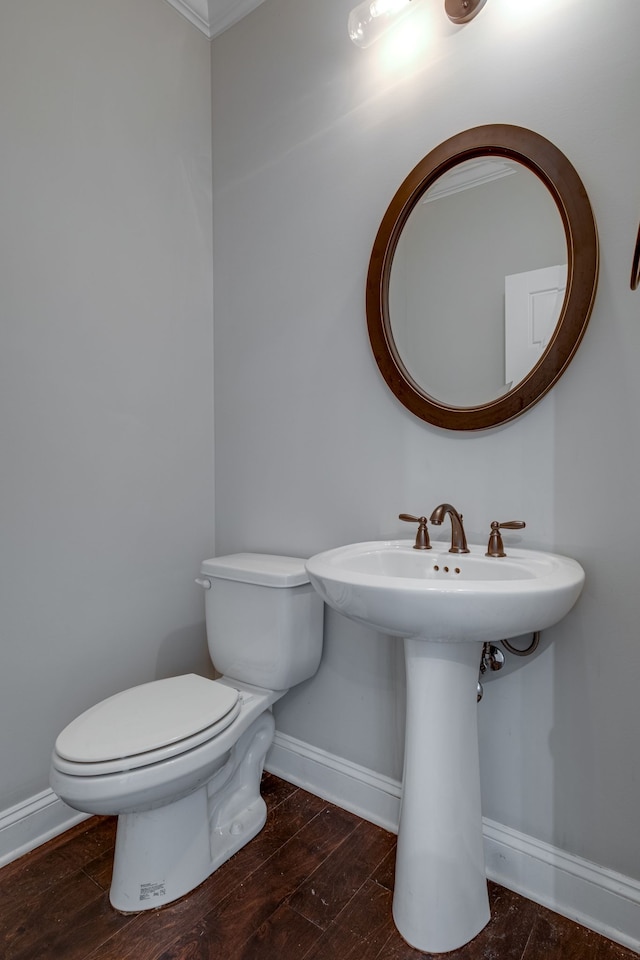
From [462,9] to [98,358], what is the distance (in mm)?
1352

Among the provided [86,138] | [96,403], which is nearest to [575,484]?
[96,403]

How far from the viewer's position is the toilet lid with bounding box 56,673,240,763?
3.73 ft

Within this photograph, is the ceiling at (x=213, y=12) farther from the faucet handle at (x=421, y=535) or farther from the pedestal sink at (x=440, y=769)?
the pedestal sink at (x=440, y=769)

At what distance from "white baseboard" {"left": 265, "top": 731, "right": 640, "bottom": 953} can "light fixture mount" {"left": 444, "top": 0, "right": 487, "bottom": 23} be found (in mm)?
2038

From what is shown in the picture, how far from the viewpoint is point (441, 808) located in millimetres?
1123

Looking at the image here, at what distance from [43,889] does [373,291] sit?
1.77 metres

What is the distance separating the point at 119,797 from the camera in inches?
43.1

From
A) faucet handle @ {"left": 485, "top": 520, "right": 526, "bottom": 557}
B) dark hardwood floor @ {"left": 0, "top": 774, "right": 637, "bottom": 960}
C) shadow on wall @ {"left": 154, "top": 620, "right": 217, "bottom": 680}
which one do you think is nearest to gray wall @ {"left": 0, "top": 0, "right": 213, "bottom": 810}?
shadow on wall @ {"left": 154, "top": 620, "right": 217, "bottom": 680}

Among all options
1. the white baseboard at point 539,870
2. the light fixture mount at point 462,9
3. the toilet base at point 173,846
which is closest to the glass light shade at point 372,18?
the light fixture mount at point 462,9

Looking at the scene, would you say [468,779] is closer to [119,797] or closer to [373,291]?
[119,797]

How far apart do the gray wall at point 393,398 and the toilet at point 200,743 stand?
20 cm

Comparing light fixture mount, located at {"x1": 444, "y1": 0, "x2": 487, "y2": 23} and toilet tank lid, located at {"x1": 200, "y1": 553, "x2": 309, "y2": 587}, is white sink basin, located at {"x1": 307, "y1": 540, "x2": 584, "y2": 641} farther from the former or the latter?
light fixture mount, located at {"x1": 444, "y1": 0, "x2": 487, "y2": 23}

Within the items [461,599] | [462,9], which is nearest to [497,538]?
[461,599]

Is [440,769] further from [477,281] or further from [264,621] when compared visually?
[477,281]
